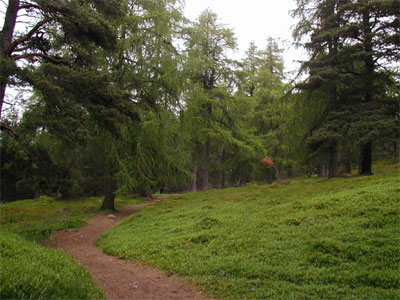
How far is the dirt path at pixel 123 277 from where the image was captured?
5816mm

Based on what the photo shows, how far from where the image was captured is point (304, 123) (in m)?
18.2

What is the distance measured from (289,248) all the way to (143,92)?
11.8 meters

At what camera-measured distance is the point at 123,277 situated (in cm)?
681

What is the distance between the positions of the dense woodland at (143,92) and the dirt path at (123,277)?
188cm

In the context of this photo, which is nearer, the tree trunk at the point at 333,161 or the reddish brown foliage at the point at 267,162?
the tree trunk at the point at 333,161

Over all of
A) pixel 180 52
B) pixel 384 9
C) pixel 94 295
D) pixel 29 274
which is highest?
pixel 384 9

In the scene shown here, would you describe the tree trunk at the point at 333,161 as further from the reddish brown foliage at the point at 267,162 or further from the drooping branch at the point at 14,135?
the drooping branch at the point at 14,135

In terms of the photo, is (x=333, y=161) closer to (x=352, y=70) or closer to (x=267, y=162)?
(x=352, y=70)

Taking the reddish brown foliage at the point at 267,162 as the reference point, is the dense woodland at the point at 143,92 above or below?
above

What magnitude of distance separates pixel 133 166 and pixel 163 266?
837 cm

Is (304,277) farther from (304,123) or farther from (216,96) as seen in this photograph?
(216,96)

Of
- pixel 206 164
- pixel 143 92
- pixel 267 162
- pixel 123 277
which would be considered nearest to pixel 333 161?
pixel 267 162

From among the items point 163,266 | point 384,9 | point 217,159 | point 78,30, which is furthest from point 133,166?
point 217,159

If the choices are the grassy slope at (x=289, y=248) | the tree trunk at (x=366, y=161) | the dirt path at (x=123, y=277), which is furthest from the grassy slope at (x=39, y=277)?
the tree trunk at (x=366, y=161)
